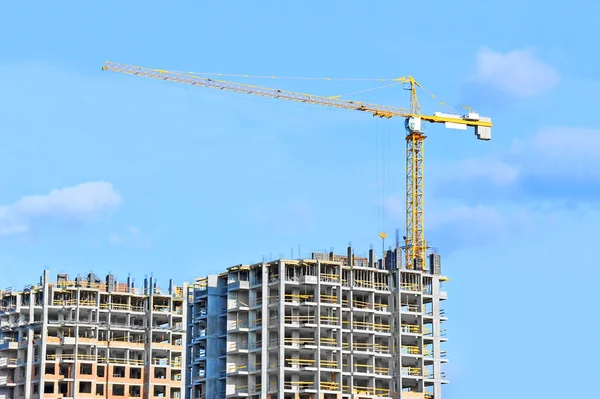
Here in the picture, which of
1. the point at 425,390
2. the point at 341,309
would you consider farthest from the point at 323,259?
the point at 425,390

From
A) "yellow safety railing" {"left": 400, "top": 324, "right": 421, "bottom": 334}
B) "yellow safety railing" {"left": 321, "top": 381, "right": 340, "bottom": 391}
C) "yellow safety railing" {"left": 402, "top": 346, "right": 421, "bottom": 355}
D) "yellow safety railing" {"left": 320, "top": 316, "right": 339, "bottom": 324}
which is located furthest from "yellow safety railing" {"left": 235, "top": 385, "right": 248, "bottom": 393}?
"yellow safety railing" {"left": 400, "top": 324, "right": 421, "bottom": 334}

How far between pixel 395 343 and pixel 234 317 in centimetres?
2088

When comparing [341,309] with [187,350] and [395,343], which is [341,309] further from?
[187,350]

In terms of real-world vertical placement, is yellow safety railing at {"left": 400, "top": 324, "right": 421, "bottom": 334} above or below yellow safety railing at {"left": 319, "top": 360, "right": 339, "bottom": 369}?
above

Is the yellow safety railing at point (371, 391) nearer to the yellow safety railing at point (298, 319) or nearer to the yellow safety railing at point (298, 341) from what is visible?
the yellow safety railing at point (298, 341)

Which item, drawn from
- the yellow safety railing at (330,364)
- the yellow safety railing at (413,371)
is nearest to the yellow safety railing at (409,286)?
the yellow safety railing at (413,371)

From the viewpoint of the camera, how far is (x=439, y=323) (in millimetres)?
194375

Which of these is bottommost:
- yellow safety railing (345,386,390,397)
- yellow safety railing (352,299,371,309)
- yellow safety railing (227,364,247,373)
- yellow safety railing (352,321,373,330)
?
yellow safety railing (345,386,390,397)

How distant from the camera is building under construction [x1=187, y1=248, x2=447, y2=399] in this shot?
599ft

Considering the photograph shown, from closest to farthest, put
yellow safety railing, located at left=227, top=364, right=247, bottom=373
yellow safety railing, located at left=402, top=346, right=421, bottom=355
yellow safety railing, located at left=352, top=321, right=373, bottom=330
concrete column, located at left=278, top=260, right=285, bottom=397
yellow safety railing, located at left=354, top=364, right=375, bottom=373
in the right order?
concrete column, located at left=278, top=260, right=285, bottom=397, yellow safety railing, located at left=227, top=364, right=247, bottom=373, yellow safety railing, located at left=354, top=364, right=375, bottom=373, yellow safety railing, located at left=352, top=321, right=373, bottom=330, yellow safety railing, located at left=402, top=346, right=421, bottom=355

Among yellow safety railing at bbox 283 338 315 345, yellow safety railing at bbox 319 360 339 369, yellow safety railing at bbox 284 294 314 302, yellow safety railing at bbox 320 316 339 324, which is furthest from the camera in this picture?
yellow safety railing at bbox 320 316 339 324

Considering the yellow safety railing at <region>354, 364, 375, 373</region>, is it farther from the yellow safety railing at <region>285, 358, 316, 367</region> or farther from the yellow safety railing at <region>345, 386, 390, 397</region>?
the yellow safety railing at <region>285, 358, 316, 367</region>

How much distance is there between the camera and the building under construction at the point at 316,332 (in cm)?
18262

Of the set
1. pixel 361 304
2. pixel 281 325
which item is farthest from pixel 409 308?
pixel 281 325
